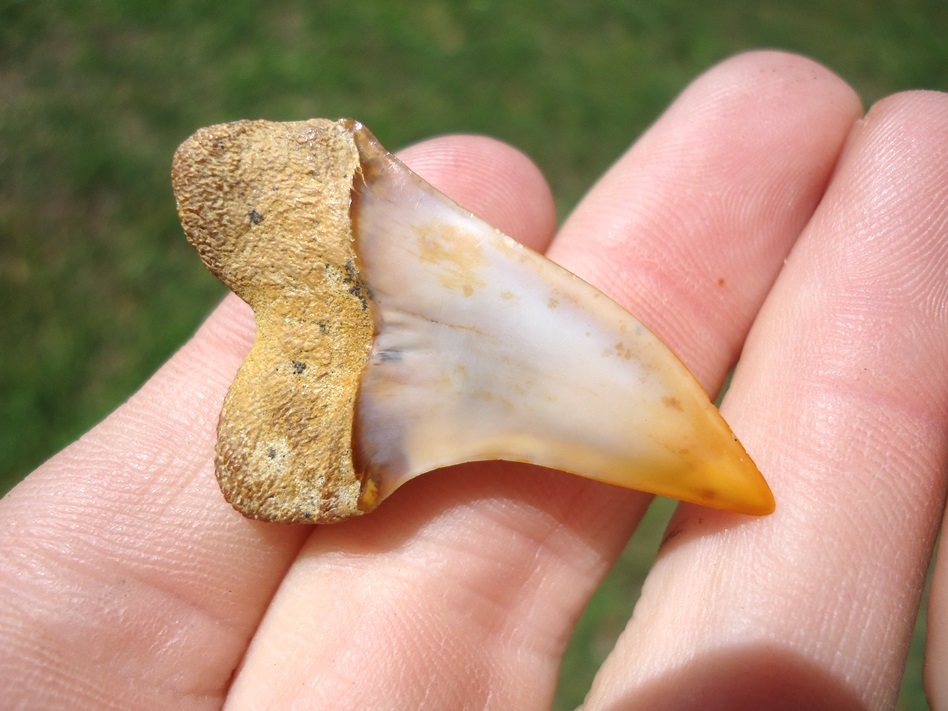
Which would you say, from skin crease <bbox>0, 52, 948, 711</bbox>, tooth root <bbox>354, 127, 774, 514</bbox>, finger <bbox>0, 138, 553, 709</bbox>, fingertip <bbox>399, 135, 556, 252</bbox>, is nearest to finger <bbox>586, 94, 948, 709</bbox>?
skin crease <bbox>0, 52, 948, 711</bbox>

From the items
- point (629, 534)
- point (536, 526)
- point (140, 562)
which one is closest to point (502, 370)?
point (536, 526)

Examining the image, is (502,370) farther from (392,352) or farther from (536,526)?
(536,526)

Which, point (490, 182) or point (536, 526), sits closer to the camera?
point (536, 526)

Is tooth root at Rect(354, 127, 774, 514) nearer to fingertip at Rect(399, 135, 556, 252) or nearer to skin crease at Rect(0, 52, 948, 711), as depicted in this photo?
skin crease at Rect(0, 52, 948, 711)

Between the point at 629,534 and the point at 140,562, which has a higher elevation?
the point at 629,534

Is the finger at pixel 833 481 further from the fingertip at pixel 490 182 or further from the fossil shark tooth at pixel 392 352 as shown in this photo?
the fingertip at pixel 490 182

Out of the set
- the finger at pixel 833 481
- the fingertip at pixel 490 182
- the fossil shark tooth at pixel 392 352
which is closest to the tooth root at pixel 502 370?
the fossil shark tooth at pixel 392 352

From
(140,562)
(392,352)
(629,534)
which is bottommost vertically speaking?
(140,562)

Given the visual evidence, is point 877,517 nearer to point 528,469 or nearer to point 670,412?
point 670,412
